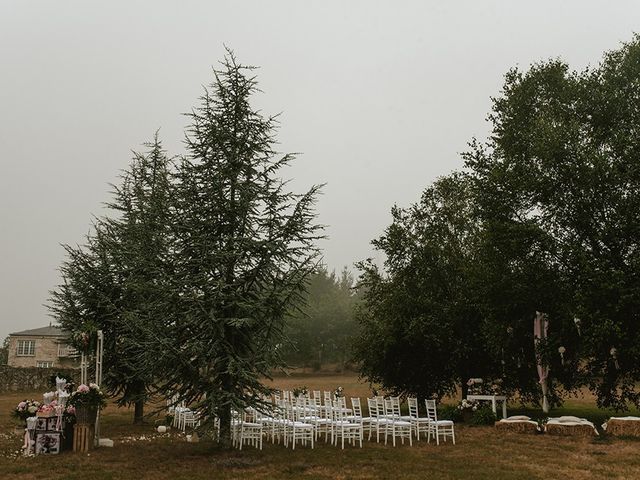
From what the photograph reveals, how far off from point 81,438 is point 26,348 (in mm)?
40953

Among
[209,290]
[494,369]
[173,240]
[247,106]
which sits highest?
[247,106]

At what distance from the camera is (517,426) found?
16.1 m

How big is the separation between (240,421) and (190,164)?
6166mm

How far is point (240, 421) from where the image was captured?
1330cm

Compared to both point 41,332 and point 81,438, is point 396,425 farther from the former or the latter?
point 41,332

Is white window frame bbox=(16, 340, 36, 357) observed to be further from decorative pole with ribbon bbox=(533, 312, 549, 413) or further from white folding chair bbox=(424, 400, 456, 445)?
decorative pole with ribbon bbox=(533, 312, 549, 413)

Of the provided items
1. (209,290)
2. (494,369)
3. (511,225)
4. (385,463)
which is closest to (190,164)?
(209,290)

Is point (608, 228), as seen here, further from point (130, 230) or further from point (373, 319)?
point (130, 230)

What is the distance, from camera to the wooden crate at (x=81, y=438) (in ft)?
43.1

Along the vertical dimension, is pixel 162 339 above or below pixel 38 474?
above

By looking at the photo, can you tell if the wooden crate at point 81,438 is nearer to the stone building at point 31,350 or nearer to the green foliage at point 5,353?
the stone building at point 31,350

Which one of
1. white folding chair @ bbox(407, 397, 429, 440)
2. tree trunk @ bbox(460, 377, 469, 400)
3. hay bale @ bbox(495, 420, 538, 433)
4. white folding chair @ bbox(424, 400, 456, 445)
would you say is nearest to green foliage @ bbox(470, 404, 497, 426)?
hay bale @ bbox(495, 420, 538, 433)

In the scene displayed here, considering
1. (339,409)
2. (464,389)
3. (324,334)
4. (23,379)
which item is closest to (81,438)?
(339,409)

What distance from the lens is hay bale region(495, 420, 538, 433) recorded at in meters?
15.9
